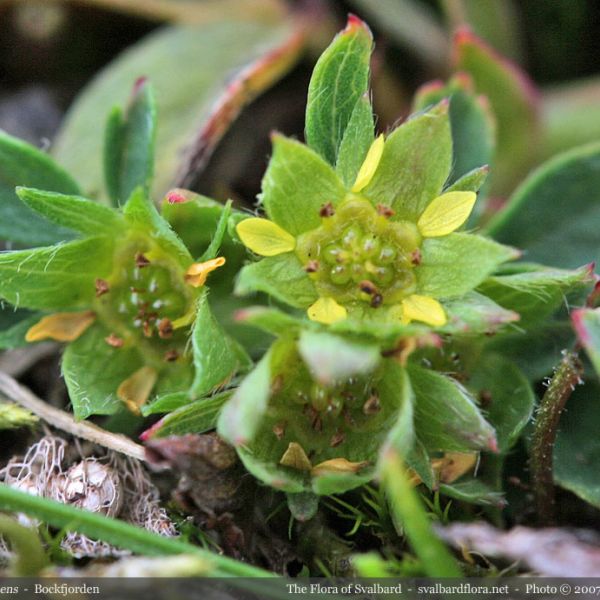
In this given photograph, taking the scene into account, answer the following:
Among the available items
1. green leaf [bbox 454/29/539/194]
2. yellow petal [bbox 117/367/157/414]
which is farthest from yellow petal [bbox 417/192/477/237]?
green leaf [bbox 454/29/539/194]

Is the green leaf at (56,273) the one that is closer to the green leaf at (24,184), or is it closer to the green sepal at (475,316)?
the green leaf at (24,184)

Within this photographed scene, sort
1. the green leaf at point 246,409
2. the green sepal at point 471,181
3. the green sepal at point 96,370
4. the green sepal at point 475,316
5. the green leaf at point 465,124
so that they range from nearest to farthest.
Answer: the green leaf at point 246,409, the green sepal at point 475,316, the green sepal at point 471,181, the green sepal at point 96,370, the green leaf at point 465,124

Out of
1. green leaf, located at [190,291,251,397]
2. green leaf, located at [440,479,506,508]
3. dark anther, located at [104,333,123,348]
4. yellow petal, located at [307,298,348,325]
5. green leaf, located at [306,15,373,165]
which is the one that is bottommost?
green leaf, located at [440,479,506,508]

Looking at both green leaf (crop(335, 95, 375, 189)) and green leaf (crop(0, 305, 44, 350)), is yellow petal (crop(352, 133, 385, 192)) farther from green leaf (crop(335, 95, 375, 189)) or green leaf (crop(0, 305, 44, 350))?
green leaf (crop(0, 305, 44, 350))

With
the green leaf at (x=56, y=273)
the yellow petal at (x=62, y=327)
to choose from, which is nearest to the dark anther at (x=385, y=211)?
the green leaf at (x=56, y=273)

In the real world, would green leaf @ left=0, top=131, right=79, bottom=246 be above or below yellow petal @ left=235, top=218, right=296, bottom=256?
below

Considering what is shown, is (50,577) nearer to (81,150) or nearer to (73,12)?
(81,150)

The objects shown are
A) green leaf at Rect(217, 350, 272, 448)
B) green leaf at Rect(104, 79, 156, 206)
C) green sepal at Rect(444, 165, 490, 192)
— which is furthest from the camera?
green leaf at Rect(104, 79, 156, 206)
